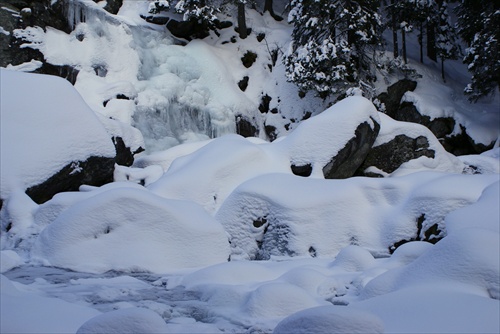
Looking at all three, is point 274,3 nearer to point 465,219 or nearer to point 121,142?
point 121,142

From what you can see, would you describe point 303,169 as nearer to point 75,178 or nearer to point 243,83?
point 75,178

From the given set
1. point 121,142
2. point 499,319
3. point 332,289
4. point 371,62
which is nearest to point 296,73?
point 371,62

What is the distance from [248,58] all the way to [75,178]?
14042mm

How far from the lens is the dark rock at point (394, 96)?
19.2 meters

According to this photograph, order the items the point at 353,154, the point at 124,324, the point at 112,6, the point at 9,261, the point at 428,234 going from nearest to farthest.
→ the point at 124,324, the point at 9,261, the point at 428,234, the point at 353,154, the point at 112,6

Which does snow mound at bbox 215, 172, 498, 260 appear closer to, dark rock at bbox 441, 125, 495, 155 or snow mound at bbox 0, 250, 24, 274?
snow mound at bbox 0, 250, 24, 274

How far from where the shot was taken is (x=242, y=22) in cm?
2262

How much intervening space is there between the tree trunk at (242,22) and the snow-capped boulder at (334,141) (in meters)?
12.2

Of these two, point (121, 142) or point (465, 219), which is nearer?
point (465, 219)

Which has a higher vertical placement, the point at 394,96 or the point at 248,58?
the point at 248,58

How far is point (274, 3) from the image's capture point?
26.7 m

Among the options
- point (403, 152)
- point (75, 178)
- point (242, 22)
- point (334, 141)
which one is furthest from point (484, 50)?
point (75, 178)

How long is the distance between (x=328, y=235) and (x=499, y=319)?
17.4 feet

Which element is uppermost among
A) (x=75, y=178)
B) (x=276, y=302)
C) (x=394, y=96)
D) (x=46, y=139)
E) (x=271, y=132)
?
(x=276, y=302)
